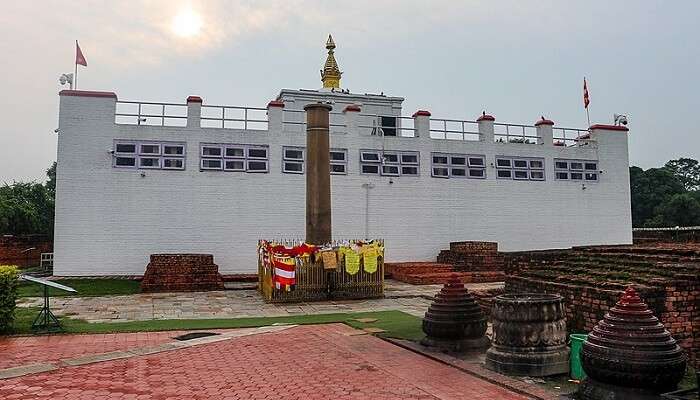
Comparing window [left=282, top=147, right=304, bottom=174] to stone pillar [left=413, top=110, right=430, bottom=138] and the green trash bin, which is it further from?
the green trash bin

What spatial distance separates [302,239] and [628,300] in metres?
16.7

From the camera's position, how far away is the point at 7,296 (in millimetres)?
10359

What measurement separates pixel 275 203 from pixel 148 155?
5.01 meters

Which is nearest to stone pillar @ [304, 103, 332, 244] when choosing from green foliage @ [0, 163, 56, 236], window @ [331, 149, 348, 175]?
window @ [331, 149, 348, 175]

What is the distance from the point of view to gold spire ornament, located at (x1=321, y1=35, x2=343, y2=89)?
2689 cm

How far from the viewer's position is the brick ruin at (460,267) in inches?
782

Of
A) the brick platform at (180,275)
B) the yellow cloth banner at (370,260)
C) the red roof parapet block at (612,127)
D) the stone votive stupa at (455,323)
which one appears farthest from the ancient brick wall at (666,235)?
the brick platform at (180,275)

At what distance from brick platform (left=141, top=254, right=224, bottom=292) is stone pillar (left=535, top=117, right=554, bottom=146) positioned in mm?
15587

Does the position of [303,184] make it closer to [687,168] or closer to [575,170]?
[575,170]

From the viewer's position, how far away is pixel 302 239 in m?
21.7

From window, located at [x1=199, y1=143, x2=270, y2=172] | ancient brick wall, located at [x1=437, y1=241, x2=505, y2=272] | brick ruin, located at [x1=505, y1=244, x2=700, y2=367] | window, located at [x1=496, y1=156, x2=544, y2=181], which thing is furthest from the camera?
window, located at [x1=496, y1=156, x2=544, y2=181]

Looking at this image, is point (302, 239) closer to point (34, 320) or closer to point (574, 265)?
point (34, 320)

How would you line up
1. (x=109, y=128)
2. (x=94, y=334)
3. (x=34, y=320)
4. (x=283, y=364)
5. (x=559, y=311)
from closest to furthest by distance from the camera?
(x=559, y=311) < (x=283, y=364) < (x=94, y=334) < (x=34, y=320) < (x=109, y=128)

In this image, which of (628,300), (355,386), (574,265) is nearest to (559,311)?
(628,300)
